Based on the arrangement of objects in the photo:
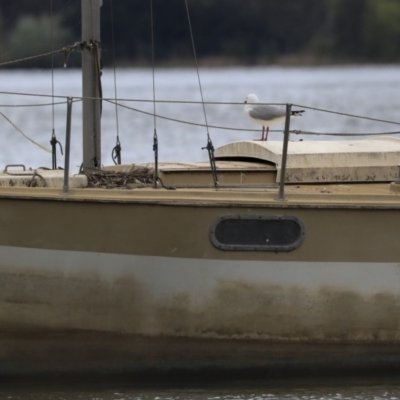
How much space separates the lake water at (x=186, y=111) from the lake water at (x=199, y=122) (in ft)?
0.13

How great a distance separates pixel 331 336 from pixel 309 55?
87316 mm

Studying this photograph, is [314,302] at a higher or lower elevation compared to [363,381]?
higher

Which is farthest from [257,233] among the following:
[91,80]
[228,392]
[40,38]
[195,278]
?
[40,38]

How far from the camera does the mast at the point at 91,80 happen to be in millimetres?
11367

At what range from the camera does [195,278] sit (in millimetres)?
10266

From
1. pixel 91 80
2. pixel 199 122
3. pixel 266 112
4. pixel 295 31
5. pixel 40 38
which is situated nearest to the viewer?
pixel 91 80

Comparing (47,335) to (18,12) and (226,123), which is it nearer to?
(18,12)

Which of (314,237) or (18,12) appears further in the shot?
A: (18,12)

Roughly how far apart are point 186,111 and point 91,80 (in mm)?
40373

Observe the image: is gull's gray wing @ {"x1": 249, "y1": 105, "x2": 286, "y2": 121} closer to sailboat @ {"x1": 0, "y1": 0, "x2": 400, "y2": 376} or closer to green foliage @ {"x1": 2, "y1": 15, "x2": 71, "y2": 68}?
sailboat @ {"x1": 0, "y1": 0, "x2": 400, "y2": 376}

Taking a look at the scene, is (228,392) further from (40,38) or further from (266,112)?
(40,38)

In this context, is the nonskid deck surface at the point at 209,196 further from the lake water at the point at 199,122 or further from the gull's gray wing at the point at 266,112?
the gull's gray wing at the point at 266,112

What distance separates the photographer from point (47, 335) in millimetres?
10336

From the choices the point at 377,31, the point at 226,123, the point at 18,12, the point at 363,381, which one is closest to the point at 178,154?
the point at 18,12
